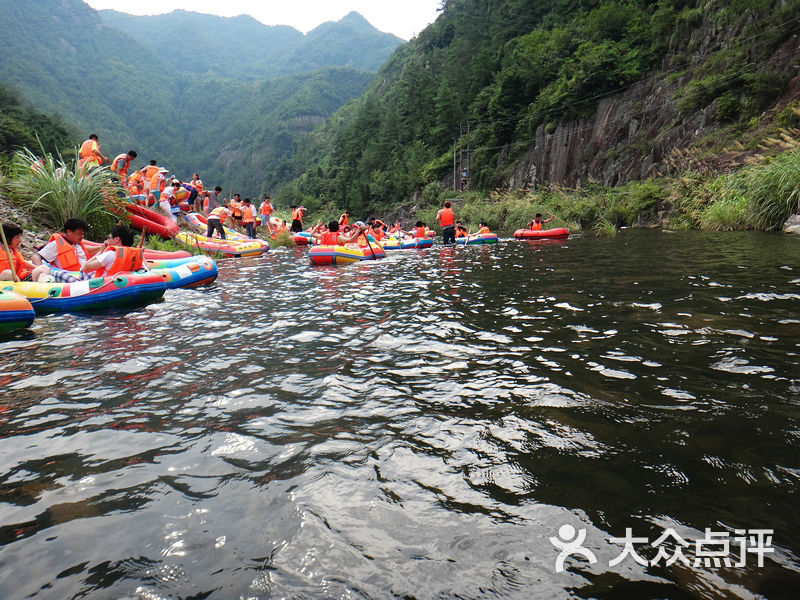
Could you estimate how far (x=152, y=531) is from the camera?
1.92 m

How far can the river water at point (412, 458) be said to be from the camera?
1.67m

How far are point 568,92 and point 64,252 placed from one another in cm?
3643

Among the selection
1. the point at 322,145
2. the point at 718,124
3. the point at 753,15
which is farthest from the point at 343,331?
the point at 322,145

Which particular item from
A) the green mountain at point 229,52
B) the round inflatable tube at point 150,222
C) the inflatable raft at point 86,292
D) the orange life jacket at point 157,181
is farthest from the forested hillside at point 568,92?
the green mountain at point 229,52

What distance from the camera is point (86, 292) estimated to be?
6.46 meters

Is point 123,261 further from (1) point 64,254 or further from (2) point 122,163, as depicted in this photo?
(2) point 122,163

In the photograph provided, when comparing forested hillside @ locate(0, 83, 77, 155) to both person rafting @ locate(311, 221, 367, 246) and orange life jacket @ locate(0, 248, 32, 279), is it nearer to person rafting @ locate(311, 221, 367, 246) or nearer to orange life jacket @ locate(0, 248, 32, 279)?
person rafting @ locate(311, 221, 367, 246)

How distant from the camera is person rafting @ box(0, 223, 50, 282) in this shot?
6.45 m

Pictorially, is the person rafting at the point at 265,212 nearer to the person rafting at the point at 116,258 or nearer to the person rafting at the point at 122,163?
the person rafting at the point at 122,163

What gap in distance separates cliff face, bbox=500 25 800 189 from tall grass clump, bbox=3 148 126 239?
73.7ft

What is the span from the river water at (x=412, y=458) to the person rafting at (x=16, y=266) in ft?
7.15

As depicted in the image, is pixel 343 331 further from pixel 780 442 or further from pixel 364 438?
pixel 780 442

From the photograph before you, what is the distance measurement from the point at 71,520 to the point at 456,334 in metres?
3.51

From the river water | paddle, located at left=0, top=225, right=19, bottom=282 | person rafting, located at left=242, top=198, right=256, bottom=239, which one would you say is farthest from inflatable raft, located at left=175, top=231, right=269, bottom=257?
the river water
